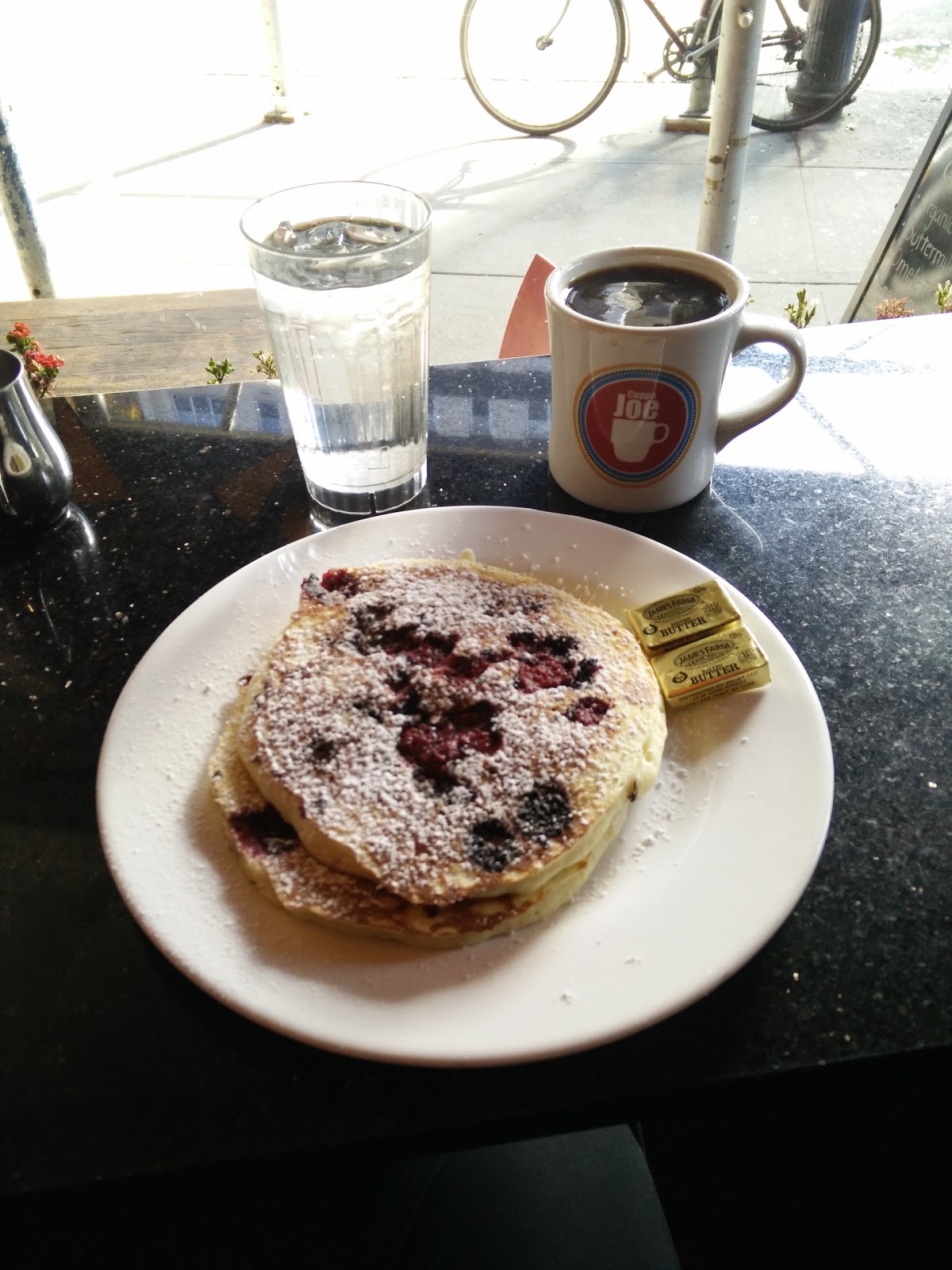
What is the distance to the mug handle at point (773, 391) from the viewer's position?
960mm

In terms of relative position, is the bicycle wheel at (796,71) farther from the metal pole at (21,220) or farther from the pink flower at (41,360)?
the pink flower at (41,360)

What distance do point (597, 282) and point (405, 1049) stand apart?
31.0 inches

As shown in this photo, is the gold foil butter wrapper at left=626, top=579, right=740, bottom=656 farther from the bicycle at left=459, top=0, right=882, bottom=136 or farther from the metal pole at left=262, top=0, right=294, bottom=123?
the metal pole at left=262, top=0, right=294, bottom=123

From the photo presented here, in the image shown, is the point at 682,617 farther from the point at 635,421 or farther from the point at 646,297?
the point at 646,297

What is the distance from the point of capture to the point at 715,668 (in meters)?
0.77

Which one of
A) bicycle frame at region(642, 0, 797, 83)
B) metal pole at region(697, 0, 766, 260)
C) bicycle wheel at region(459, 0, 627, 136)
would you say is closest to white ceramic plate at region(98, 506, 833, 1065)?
metal pole at region(697, 0, 766, 260)

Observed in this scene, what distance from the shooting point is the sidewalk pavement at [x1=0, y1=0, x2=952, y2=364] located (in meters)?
3.30

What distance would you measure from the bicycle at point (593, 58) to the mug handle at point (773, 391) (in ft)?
8.95

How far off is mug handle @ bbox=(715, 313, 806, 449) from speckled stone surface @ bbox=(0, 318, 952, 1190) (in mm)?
104

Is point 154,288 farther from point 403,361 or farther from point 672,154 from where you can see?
point 403,361

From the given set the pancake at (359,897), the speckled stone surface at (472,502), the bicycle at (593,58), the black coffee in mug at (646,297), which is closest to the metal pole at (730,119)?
the speckled stone surface at (472,502)

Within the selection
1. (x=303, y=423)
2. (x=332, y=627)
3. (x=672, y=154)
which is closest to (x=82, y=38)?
(x=672, y=154)

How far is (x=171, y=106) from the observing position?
452 cm

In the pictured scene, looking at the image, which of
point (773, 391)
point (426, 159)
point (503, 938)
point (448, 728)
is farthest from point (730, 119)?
point (426, 159)
